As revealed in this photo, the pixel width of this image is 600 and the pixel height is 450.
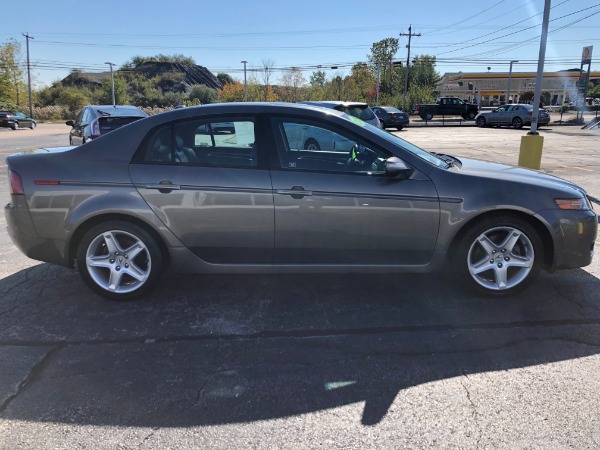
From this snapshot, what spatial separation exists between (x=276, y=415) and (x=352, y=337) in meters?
1.01

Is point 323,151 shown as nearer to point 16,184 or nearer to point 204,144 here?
point 204,144

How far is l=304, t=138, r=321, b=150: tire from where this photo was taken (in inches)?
162

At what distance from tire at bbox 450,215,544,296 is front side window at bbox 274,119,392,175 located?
0.96 meters

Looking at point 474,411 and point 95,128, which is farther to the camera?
point 95,128

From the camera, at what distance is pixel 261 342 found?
3373mm

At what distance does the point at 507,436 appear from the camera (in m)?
2.41

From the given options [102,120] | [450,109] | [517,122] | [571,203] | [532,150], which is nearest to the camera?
[571,203]

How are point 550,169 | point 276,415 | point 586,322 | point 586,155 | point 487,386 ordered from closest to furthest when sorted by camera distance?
point 276,415
point 487,386
point 586,322
point 550,169
point 586,155

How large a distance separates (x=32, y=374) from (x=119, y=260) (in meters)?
1.18

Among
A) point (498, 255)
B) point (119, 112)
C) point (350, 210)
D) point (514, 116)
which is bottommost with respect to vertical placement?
point (498, 255)

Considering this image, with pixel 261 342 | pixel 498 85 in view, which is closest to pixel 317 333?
pixel 261 342

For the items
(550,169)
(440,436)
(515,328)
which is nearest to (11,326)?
(440,436)

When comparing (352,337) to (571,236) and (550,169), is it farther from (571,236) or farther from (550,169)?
(550,169)

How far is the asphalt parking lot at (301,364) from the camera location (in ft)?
8.09
